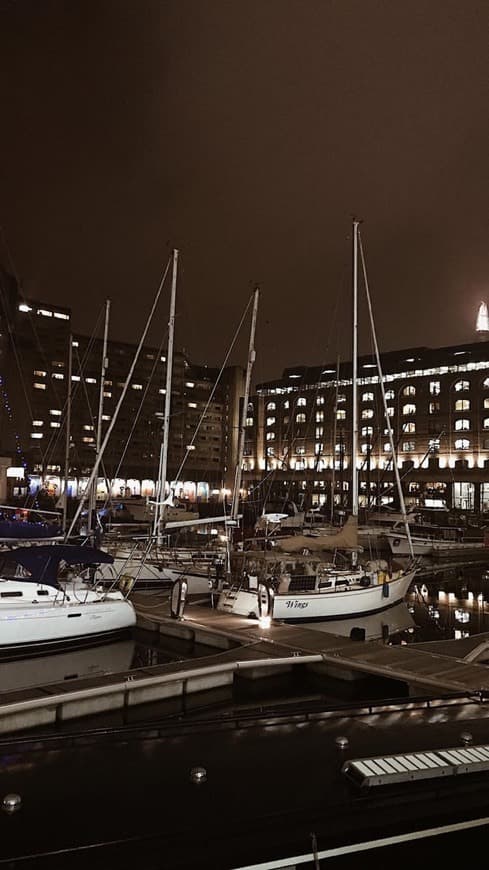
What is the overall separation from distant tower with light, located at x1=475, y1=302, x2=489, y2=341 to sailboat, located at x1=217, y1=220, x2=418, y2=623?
10.1 m

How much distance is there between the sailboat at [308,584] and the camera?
23188 mm

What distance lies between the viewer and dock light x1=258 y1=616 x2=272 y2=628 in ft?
65.5

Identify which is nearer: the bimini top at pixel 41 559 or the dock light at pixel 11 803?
the dock light at pixel 11 803

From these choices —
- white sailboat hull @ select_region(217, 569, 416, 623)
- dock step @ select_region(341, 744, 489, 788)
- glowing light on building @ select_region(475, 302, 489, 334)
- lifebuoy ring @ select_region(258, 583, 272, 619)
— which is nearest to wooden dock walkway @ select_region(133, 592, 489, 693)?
lifebuoy ring @ select_region(258, 583, 272, 619)

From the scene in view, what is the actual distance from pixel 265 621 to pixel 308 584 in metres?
5.25

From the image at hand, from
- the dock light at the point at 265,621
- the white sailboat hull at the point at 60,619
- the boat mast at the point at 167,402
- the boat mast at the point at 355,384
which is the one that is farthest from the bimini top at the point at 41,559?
the boat mast at the point at 355,384

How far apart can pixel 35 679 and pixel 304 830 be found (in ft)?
44.5

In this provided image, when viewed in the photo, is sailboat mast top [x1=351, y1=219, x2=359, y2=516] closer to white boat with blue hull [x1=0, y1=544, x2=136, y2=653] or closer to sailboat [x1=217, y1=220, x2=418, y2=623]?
sailboat [x1=217, y1=220, x2=418, y2=623]

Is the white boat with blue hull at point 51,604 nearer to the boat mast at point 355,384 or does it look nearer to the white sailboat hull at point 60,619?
the white sailboat hull at point 60,619

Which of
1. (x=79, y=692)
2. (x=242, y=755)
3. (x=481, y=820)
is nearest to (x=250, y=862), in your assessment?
(x=242, y=755)

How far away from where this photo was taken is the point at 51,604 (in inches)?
742

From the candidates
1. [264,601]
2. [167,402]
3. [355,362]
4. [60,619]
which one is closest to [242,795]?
[60,619]

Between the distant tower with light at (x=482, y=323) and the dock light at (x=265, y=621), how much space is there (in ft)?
34.7

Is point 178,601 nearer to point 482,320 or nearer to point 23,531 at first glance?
point 23,531
